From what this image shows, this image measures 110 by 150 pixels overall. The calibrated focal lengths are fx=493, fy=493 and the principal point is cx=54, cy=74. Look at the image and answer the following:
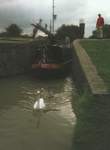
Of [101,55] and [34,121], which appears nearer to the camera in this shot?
[34,121]

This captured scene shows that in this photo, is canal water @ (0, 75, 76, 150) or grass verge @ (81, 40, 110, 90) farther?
grass verge @ (81, 40, 110, 90)

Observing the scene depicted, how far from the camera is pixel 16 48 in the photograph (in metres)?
31.8

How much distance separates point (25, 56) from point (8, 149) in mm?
22083

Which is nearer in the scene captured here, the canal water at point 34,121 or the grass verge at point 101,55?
the canal water at point 34,121

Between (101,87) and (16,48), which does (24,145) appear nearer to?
(101,87)

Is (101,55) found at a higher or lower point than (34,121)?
higher

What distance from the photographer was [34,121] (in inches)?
548

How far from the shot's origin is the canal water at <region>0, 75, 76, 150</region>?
1104cm

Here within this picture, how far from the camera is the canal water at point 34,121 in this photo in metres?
11.0

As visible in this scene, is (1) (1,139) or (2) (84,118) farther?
(1) (1,139)

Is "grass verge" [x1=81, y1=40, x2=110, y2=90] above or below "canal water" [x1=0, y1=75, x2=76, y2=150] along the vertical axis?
above

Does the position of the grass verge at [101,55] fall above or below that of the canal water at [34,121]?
above

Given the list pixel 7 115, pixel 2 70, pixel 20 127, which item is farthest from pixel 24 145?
pixel 2 70

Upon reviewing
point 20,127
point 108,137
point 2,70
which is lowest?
point 2,70
